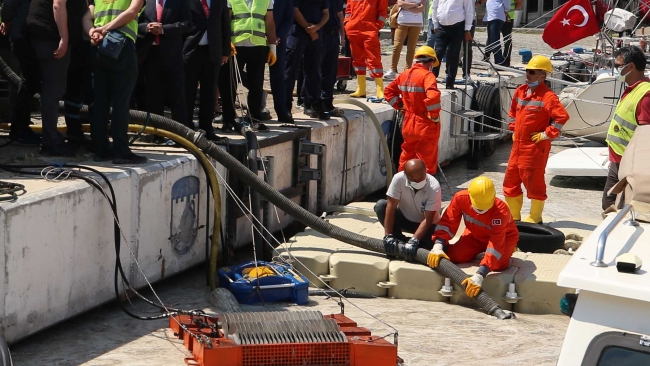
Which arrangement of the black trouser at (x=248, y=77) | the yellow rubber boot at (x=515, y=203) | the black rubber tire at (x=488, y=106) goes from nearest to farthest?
the black trouser at (x=248, y=77) < the yellow rubber boot at (x=515, y=203) < the black rubber tire at (x=488, y=106)

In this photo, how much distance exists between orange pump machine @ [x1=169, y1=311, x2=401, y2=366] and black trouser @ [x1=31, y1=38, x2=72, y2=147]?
2323 mm

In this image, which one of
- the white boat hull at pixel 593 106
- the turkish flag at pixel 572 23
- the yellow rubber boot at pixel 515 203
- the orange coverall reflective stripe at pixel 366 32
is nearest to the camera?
the yellow rubber boot at pixel 515 203

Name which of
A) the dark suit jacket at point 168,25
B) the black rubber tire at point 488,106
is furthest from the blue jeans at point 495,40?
the dark suit jacket at point 168,25

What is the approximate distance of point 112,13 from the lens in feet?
27.2

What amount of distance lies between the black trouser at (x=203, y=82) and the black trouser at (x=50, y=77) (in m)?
1.58

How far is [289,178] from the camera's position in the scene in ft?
36.8

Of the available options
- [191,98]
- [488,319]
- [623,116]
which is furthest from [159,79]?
[623,116]

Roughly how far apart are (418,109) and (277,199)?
104 inches

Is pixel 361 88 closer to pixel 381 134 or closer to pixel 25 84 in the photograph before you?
pixel 381 134

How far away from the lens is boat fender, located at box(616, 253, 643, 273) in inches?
144

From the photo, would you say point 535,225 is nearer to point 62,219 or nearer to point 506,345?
point 506,345

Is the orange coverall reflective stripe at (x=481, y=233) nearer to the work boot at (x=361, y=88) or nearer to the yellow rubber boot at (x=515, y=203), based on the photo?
the yellow rubber boot at (x=515, y=203)

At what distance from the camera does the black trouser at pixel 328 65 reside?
40.5 feet

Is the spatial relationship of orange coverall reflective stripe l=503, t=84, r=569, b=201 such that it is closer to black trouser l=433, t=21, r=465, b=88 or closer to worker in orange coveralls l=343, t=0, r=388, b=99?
worker in orange coveralls l=343, t=0, r=388, b=99
